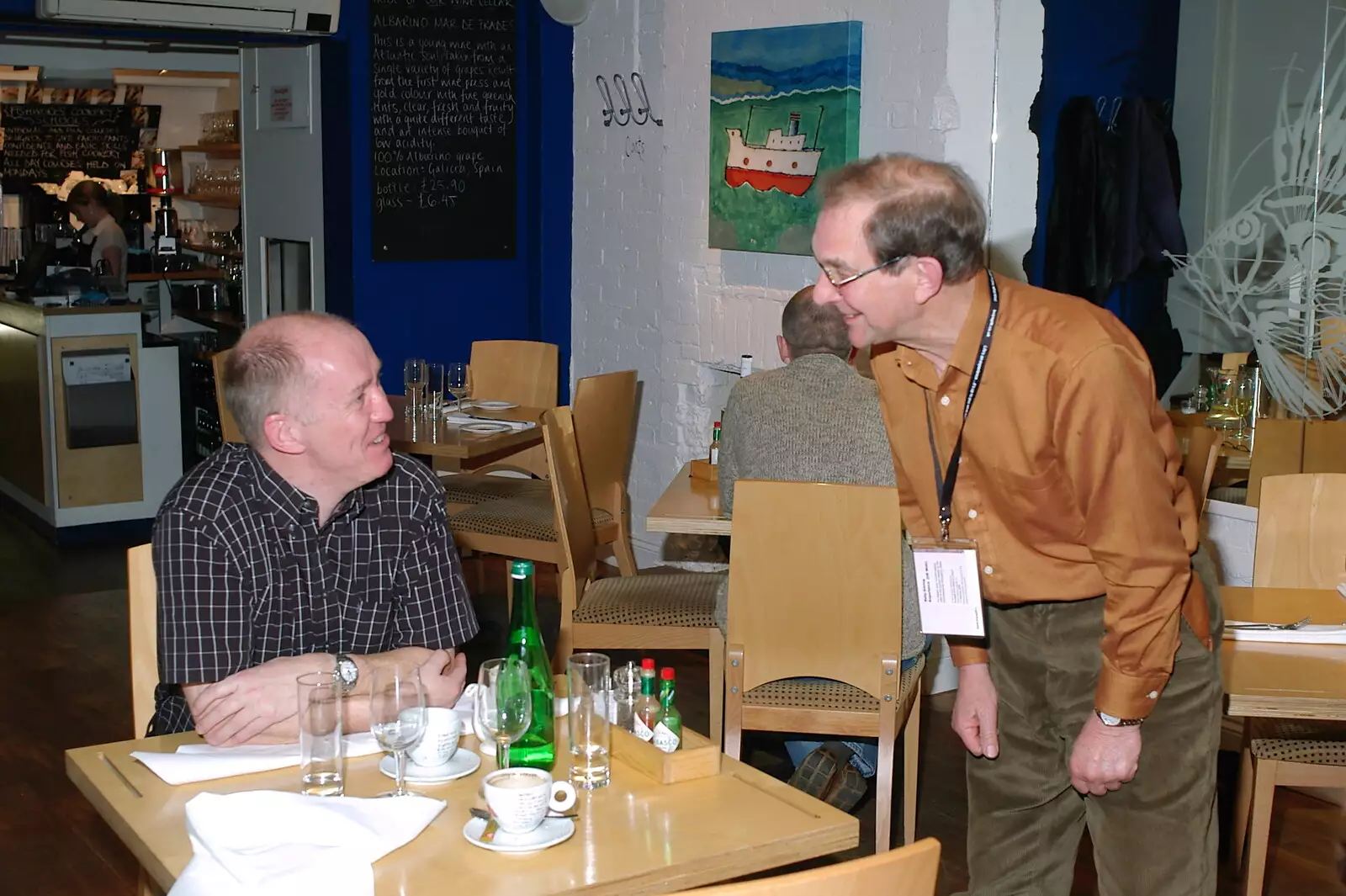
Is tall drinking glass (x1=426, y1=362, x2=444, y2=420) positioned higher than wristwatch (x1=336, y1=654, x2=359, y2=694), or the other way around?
tall drinking glass (x1=426, y1=362, x2=444, y2=420)

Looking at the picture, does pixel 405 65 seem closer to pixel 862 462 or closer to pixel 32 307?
pixel 32 307

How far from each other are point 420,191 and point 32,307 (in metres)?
1.97

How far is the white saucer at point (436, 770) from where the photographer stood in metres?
1.91

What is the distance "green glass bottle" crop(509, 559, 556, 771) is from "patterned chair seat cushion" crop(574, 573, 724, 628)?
5.34 feet

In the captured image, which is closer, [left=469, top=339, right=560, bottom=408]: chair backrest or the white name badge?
the white name badge

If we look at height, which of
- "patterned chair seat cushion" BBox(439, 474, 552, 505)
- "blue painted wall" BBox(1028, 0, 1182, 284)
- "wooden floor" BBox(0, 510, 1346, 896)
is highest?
"blue painted wall" BBox(1028, 0, 1182, 284)

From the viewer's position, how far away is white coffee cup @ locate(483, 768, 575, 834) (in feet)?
5.66

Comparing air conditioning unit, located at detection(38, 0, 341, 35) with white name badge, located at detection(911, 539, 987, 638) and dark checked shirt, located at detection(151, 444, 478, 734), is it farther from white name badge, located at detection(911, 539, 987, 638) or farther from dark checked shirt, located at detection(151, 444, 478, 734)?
white name badge, located at detection(911, 539, 987, 638)

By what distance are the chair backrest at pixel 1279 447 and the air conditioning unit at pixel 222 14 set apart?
4047 mm

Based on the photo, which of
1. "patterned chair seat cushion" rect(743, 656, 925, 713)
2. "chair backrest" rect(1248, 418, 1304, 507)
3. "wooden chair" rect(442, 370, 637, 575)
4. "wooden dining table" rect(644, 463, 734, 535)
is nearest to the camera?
"patterned chair seat cushion" rect(743, 656, 925, 713)

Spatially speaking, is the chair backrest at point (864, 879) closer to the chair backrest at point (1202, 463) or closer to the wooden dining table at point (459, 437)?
the chair backrest at point (1202, 463)

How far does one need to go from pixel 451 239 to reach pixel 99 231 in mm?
3431

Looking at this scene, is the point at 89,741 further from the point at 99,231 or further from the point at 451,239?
the point at 99,231

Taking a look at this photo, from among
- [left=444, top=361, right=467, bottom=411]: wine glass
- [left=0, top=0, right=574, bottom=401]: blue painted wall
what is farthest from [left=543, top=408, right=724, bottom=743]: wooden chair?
[left=0, top=0, right=574, bottom=401]: blue painted wall
